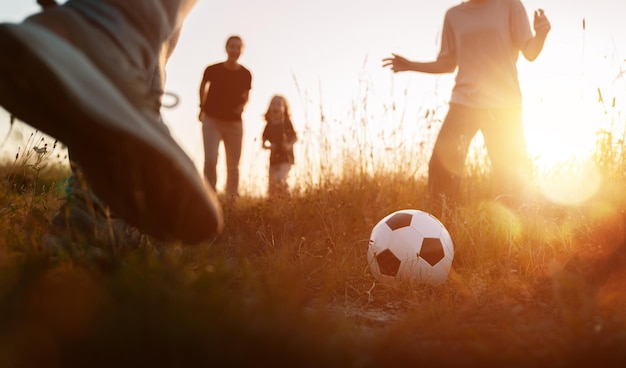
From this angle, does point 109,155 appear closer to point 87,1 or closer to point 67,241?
point 67,241

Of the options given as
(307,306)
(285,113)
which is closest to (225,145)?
(285,113)

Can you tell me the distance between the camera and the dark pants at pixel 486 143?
422 cm

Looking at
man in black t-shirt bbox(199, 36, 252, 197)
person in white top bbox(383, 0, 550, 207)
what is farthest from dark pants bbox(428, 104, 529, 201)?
man in black t-shirt bbox(199, 36, 252, 197)

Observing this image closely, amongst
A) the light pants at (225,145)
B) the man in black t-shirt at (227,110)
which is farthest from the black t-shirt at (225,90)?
the light pants at (225,145)

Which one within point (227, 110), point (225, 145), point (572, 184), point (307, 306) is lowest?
point (307, 306)

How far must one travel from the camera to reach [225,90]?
7422mm

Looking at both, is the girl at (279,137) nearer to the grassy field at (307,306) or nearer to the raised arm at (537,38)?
the raised arm at (537,38)

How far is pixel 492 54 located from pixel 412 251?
7.43 feet

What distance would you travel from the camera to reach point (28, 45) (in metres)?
1.35

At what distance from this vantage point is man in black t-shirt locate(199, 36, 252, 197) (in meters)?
7.26

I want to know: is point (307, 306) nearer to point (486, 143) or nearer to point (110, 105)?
point (110, 105)

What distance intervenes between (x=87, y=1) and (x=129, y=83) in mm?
347

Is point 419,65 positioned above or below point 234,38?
below

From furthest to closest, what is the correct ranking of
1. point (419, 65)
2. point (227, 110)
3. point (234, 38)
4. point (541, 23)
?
1. point (234, 38)
2. point (227, 110)
3. point (419, 65)
4. point (541, 23)
